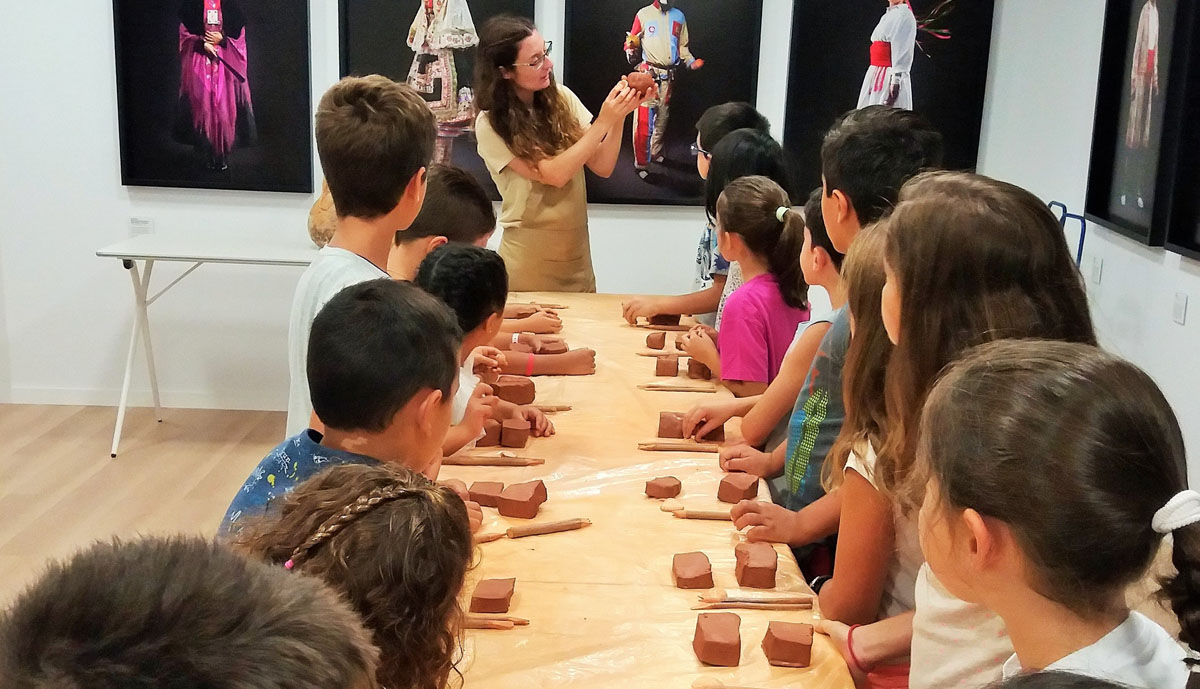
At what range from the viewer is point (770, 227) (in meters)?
2.81

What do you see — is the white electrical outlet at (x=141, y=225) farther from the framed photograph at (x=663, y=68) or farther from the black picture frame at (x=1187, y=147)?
the black picture frame at (x=1187, y=147)

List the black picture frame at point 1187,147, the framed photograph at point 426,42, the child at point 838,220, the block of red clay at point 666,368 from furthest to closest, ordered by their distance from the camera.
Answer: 1. the framed photograph at point 426,42
2. the black picture frame at point 1187,147
3. the block of red clay at point 666,368
4. the child at point 838,220

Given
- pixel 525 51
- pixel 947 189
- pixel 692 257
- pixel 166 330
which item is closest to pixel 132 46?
pixel 166 330

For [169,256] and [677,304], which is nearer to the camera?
[677,304]

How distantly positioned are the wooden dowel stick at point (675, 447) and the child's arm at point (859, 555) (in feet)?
2.27

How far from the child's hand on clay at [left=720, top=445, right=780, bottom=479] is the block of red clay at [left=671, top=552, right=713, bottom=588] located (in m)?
0.52

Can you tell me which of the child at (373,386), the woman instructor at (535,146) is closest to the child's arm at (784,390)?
the child at (373,386)

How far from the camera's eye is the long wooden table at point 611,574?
4.78 ft

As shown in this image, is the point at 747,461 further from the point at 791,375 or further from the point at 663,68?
the point at 663,68

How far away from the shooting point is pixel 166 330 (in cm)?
546

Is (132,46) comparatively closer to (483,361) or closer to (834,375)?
(483,361)

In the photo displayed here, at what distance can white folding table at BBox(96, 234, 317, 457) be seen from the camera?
4723 mm

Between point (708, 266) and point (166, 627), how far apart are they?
337cm

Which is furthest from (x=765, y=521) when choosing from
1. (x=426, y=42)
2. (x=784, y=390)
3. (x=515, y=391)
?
(x=426, y=42)
